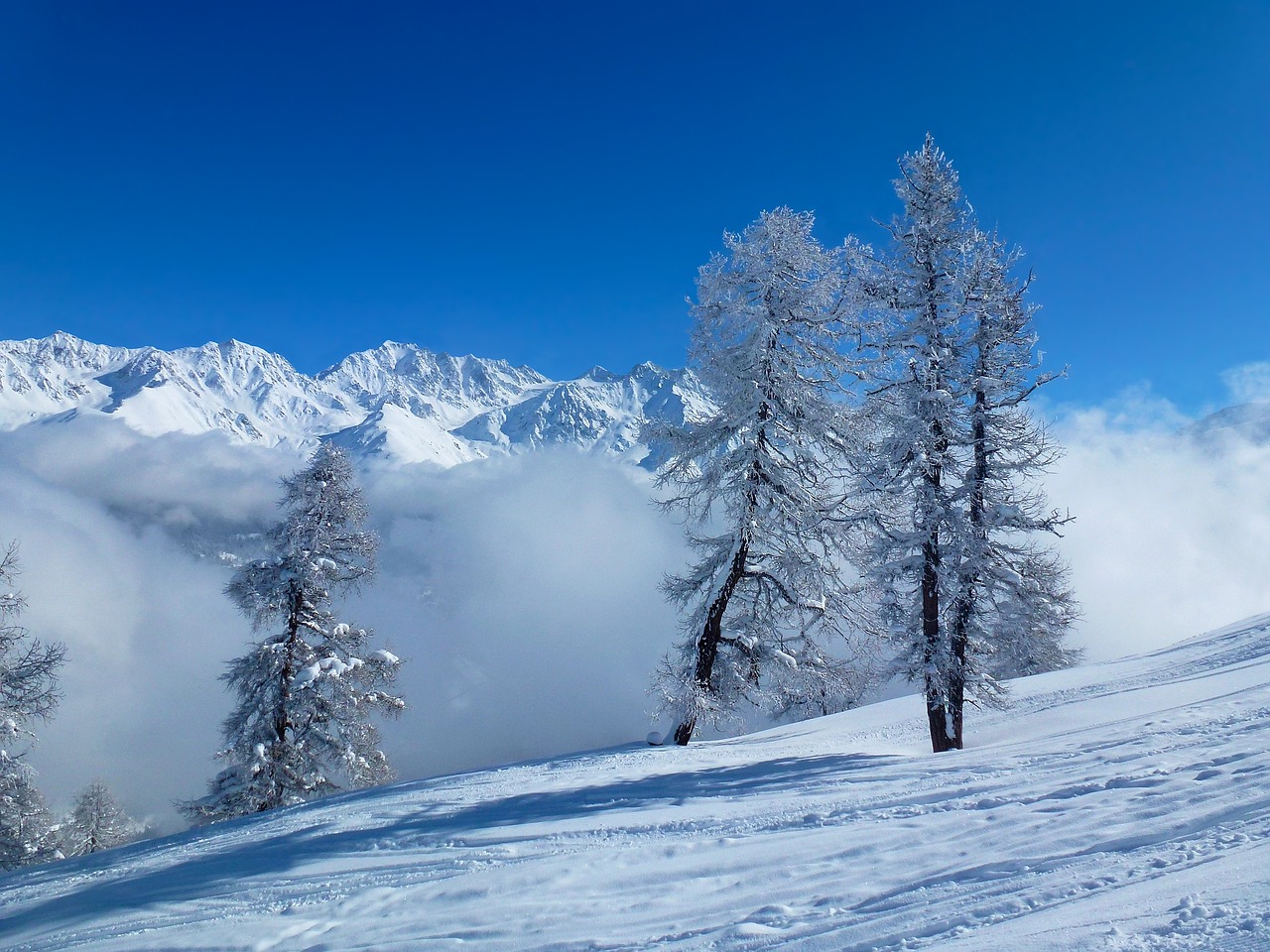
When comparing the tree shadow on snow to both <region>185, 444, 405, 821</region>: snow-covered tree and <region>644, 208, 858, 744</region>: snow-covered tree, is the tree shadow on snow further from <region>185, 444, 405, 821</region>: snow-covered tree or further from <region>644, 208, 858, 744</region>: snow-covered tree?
<region>185, 444, 405, 821</region>: snow-covered tree

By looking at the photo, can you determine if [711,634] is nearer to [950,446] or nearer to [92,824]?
[950,446]

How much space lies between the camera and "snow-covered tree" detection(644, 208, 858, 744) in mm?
13977

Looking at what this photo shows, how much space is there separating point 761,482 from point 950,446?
4.01 m

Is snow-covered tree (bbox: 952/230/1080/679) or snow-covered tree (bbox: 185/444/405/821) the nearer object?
snow-covered tree (bbox: 952/230/1080/679)

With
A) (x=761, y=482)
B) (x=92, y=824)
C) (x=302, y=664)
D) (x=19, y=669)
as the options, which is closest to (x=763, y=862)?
(x=761, y=482)

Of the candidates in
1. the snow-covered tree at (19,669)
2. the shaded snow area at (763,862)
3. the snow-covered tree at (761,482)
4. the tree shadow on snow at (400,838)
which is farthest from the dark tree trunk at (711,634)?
the snow-covered tree at (19,669)

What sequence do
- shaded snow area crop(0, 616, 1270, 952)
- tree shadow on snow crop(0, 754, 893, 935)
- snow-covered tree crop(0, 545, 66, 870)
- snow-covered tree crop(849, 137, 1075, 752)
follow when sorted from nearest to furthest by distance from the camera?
shaded snow area crop(0, 616, 1270, 952)
tree shadow on snow crop(0, 754, 893, 935)
snow-covered tree crop(849, 137, 1075, 752)
snow-covered tree crop(0, 545, 66, 870)

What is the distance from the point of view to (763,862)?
20.0ft

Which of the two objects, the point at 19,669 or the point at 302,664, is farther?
the point at 302,664

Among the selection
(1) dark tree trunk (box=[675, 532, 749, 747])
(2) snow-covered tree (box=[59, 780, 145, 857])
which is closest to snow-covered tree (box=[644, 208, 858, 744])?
(1) dark tree trunk (box=[675, 532, 749, 747])

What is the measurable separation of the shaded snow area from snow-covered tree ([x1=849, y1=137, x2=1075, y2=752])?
10.8 ft

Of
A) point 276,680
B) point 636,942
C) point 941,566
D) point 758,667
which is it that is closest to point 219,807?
point 276,680

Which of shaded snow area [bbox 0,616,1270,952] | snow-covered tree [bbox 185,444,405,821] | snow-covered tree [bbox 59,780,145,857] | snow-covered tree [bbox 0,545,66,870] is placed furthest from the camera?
snow-covered tree [bbox 59,780,145,857]

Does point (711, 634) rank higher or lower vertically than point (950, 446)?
lower
